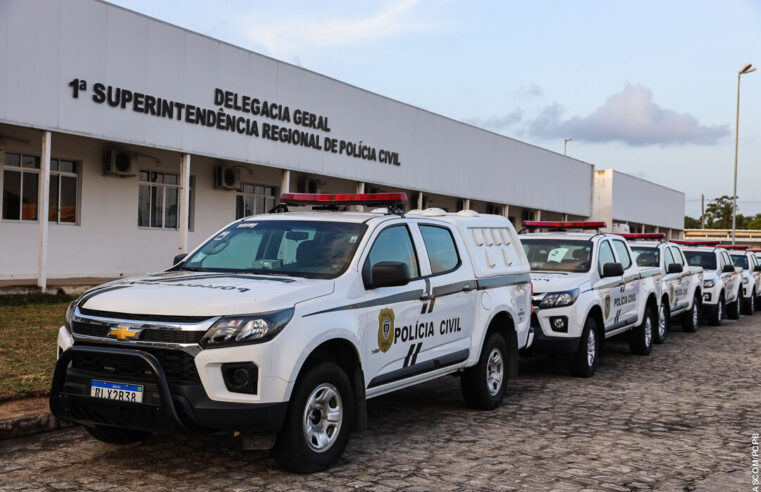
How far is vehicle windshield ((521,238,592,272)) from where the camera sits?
10862 mm

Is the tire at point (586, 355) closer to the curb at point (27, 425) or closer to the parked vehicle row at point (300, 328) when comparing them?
the parked vehicle row at point (300, 328)

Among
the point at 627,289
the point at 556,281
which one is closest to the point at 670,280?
the point at 627,289

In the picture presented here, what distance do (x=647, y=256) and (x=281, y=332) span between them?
11184 mm

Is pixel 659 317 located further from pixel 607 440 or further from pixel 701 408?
pixel 607 440

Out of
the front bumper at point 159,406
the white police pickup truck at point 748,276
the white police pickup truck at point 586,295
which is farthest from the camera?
the white police pickup truck at point 748,276

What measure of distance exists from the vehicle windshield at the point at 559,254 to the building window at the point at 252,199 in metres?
11.9

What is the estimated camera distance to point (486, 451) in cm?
616

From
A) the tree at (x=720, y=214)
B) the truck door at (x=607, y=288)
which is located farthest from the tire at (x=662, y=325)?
the tree at (x=720, y=214)

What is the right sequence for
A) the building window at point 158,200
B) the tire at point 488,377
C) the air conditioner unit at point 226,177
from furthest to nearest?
the air conditioner unit at point 226,177
the building window at point 158,200
the tire at point 488,377

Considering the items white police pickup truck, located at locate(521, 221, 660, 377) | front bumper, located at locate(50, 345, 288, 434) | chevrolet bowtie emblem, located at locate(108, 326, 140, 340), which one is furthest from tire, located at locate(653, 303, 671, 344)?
chevrolet bowtie emblem, located at locate(108, 326, 140, 340)

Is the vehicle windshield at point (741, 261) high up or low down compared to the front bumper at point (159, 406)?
up

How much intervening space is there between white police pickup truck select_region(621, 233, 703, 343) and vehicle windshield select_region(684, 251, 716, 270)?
2041 mm

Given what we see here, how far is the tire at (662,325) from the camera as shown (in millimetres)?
13547

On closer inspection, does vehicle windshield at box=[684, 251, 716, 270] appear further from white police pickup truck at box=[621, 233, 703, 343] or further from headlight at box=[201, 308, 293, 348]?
headlight at box=[201, 308, 293, 348]
